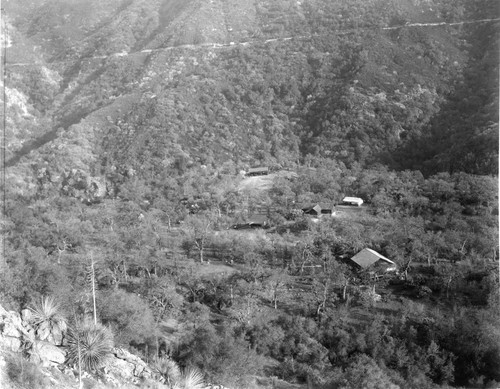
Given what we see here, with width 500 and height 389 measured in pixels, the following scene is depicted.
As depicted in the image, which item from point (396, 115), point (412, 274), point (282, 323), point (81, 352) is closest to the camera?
point (81, 352)

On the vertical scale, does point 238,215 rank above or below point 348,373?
below

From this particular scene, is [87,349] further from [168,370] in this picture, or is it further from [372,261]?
[372,261]

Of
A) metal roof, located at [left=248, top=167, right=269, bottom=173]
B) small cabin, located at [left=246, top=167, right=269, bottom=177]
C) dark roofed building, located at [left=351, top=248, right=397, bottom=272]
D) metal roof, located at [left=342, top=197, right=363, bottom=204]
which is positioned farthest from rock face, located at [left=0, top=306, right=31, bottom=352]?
metal roof, located at [left=248, top=167, right=269, bottom=173]

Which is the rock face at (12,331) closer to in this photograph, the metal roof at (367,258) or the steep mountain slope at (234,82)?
the metal roof at (367,258)

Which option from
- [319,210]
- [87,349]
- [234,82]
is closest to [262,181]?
[319,210]

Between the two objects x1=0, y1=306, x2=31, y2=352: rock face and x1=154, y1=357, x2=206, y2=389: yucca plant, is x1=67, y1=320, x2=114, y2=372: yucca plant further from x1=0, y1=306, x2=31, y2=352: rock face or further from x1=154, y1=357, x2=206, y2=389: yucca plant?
x1=154, y1=357, x2=206, y2=389: yucca plant

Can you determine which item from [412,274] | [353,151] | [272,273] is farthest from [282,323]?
[353,151]

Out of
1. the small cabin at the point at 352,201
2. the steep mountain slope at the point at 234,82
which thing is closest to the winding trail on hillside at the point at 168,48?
the steep mountain slope at the point at 234,82

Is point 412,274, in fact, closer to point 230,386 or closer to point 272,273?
point 272,273
